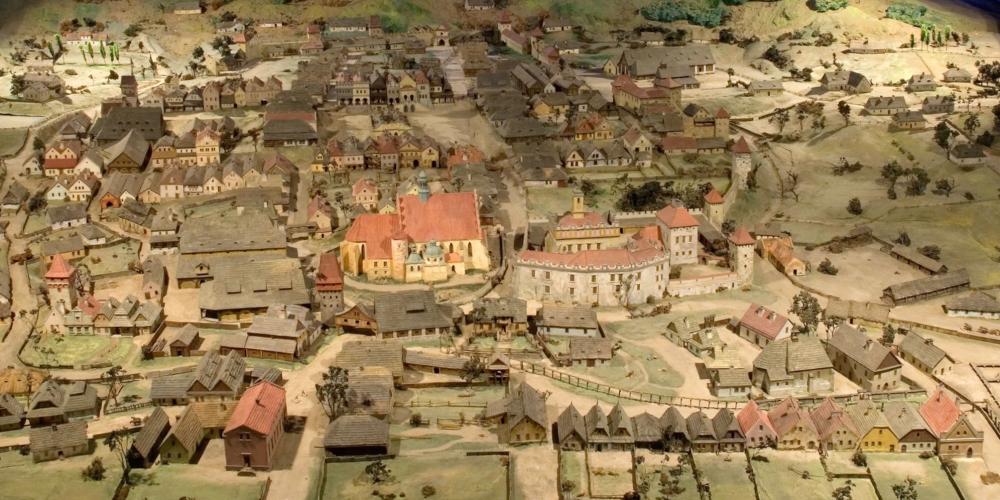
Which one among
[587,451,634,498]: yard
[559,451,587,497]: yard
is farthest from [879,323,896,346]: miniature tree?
[559,451,587,497]: yard

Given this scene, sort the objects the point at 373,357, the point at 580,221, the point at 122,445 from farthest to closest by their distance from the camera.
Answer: the point at 580,221 < the point at 373,357 < the point at 122,445

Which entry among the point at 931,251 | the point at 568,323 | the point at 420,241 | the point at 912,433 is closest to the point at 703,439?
the point at 912,433

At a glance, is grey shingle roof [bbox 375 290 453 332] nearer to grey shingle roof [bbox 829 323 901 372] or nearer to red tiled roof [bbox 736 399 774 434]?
red tiled roof [bbox 736 399 774 434]

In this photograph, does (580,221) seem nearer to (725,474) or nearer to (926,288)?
(926,288)

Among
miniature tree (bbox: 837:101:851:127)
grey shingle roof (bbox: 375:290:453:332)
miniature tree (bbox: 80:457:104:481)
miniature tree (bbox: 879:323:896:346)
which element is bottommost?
miniature tree (bbox: 837:101:851:127)

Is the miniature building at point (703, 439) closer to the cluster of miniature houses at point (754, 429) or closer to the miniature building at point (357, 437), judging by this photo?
the cluster of miniature houses at point (754, 429)

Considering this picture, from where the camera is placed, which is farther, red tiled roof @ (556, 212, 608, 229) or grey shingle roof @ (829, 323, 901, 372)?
red tiled roof @ (556, 212, 608, 229)
